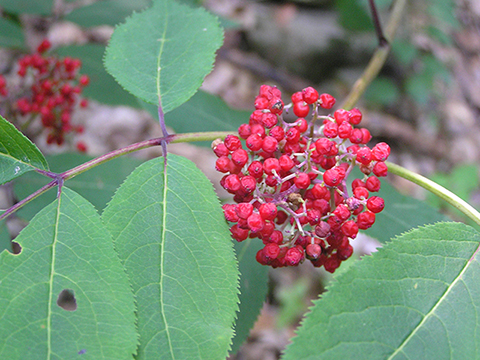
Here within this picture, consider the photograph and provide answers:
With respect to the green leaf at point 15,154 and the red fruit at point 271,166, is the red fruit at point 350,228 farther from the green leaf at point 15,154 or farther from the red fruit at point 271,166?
the green leaf at point 15,154

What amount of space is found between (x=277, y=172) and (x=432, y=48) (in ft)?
19.8

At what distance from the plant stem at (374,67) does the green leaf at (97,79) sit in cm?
163

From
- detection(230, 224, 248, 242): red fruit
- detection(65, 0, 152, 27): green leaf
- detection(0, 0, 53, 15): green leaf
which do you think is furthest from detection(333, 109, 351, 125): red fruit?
detection(0, 0, 53, 15): green leaf

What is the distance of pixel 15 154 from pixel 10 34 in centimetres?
197

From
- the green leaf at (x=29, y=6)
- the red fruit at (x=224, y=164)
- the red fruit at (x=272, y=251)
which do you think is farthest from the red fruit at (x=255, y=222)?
the green leaf at (x=29, y=6)

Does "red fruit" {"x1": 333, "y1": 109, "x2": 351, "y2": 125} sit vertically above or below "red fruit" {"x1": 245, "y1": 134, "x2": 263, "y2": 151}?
above

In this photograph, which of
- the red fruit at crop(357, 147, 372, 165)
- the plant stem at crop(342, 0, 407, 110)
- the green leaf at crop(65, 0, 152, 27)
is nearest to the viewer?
the red fruit at crop(357, 147, 372, 165)

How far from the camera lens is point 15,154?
1338mm

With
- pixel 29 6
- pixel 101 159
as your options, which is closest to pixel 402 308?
pixel 101 159

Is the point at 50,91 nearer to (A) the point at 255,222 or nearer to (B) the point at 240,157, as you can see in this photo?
(B) the point at 240,157

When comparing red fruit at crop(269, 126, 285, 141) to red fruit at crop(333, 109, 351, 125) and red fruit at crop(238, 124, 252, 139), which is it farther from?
red fruit at crop(333, 109, 351, 125)

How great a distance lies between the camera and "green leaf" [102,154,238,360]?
116 cm

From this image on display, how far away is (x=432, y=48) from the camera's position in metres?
6.27

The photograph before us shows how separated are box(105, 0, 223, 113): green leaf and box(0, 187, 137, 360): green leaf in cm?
63
